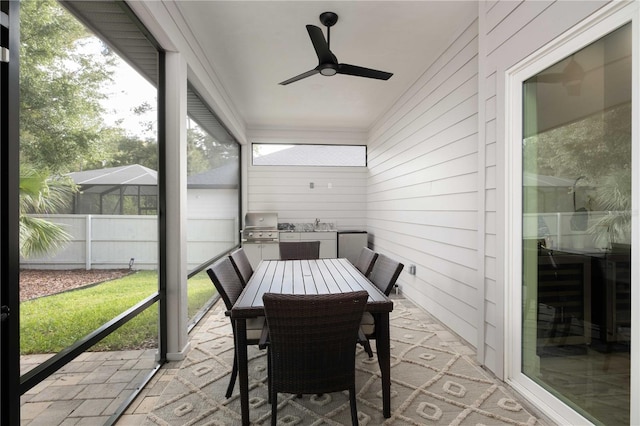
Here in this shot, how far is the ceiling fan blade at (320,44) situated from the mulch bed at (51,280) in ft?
6.55

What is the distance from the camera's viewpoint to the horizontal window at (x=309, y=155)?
6.20m

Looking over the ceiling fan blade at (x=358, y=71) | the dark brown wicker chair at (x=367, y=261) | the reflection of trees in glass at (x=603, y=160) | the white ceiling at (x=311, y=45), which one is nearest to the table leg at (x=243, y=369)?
the dark brown wicker chair at (x=367, y=261)

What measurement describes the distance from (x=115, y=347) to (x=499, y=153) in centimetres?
279

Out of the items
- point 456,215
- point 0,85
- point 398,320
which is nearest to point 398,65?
point 456,215

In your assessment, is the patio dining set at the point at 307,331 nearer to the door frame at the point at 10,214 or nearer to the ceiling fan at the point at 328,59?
the door frame at the point at 10,214

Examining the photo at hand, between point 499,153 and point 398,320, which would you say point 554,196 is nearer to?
point 499,153

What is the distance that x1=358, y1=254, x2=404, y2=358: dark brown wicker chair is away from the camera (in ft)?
6.78

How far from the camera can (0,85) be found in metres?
1.11

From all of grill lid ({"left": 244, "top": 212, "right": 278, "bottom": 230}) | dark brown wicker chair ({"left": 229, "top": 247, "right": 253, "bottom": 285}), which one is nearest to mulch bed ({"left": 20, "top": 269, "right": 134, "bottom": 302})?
dark brown wicker chair ({"left": 229, "top": 247, "right": 253, "bottom": 285})

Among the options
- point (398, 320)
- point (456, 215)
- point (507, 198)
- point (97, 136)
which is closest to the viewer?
point (97, 136)

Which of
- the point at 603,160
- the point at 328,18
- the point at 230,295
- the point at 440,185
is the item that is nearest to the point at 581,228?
the point at 603,160

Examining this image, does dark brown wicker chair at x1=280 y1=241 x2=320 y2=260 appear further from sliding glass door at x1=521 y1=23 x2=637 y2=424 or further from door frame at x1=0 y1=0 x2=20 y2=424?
door frame at x1=0 y1=0 x2=20 y2=424

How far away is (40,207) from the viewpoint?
1.29 meters

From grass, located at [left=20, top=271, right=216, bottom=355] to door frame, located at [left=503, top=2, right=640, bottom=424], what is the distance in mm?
2485
